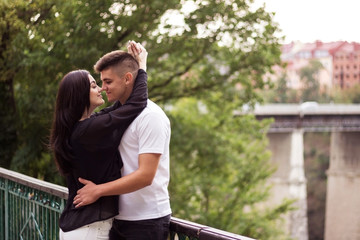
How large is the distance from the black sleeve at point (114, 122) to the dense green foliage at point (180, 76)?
277 cm

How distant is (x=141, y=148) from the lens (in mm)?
2168

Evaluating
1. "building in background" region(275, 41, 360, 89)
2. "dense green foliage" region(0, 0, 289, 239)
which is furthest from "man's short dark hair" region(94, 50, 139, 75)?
"building in background" region(275, 41, 360, 89)

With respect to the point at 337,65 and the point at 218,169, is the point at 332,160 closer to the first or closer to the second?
the point at 218,169

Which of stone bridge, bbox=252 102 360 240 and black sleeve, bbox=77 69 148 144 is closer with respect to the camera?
black sleeve, bbox=77 69 148 144

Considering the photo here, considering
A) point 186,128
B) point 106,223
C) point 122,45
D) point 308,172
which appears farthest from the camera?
point 308,172

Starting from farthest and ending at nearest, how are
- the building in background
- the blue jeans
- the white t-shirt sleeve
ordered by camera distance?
the building in background < the blue jeans < the white t-shirt sleeve

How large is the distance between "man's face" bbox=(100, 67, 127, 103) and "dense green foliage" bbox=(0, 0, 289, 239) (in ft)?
8.89

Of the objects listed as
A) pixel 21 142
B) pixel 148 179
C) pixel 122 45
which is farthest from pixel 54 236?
→ pixel 122 45

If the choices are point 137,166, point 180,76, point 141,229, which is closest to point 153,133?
point 137,166

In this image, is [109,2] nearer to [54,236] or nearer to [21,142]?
[21,142]

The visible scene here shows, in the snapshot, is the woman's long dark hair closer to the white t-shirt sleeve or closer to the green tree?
the white t-shirt sleeve

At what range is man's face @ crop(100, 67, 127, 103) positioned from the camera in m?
2.32

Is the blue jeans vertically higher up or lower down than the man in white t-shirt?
lower down

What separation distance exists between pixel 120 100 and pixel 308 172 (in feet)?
187
